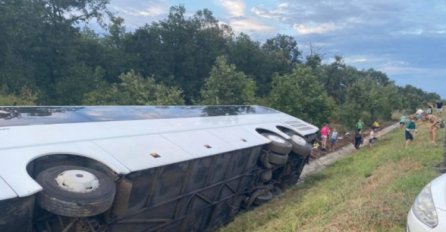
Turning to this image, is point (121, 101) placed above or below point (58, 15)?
below

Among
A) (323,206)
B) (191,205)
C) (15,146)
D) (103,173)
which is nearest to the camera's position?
(15,146)

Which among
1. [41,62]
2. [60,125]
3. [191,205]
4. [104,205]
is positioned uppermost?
[60,125]

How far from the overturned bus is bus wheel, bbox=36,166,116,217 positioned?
0.01 metres

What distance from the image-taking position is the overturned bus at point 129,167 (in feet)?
16.0

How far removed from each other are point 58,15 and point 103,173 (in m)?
36.5

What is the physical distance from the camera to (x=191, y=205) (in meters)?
7.79

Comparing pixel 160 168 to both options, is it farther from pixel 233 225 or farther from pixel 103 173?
pixel 233 225

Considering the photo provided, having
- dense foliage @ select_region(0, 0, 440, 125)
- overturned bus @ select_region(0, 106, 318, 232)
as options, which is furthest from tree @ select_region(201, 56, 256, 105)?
overturned bus @ select_region(0, 106, 318, 232)

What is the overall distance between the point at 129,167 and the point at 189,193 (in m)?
1.90

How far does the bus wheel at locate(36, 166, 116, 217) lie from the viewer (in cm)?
→ 481

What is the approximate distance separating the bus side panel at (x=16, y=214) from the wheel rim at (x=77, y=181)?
567 millimetres

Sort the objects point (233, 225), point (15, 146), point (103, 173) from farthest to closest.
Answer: point (233, 225)
point (103, 173)
point (15, 146)

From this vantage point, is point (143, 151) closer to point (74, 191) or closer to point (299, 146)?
point (74, 191)

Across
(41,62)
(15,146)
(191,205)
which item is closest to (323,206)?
(191,205)
